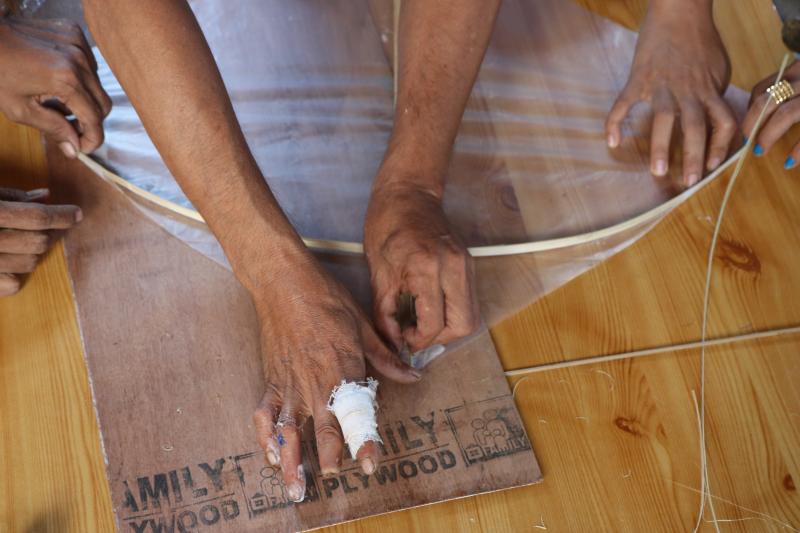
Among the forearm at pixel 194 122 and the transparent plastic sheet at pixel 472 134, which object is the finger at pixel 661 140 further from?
the forearm at pixel 194 122

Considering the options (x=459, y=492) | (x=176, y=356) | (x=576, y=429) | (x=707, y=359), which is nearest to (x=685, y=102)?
(x=707, y=359)

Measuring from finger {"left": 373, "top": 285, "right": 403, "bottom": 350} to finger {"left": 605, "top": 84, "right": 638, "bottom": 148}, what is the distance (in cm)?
46

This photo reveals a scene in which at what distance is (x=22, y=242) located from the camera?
107 cm

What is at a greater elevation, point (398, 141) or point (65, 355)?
point (398, 141)

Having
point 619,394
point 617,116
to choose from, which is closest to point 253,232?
point 619,394

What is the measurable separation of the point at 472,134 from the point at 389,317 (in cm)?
38

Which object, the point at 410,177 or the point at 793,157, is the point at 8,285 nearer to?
the point at 410,177

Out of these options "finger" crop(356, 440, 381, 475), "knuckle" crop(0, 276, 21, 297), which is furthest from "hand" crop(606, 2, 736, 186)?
"knuckle" crop(0, 276, 21, 297)

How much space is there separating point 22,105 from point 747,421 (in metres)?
1.02

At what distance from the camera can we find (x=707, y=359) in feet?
3.53

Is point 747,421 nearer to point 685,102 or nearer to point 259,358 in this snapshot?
point 685,102

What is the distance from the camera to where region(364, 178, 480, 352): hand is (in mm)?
987

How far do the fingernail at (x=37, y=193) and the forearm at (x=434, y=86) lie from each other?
447mm

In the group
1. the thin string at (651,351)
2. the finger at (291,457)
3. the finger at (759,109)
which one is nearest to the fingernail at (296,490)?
the finger at (291,457)
